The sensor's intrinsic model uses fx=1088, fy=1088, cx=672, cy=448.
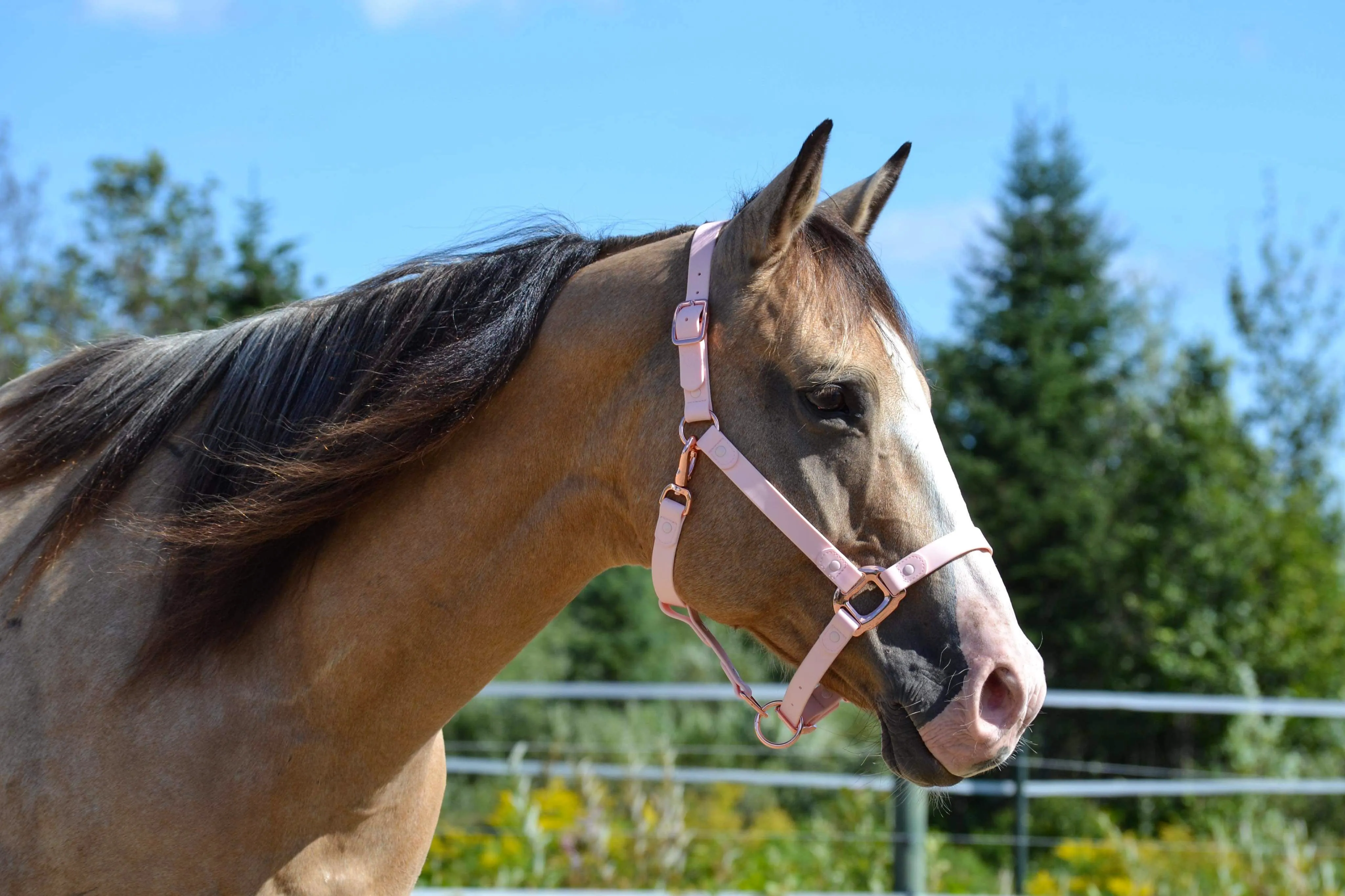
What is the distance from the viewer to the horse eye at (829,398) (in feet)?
6.23

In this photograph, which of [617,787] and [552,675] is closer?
[617,787]

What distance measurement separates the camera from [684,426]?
1.95m

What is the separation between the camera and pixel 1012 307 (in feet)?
48.8

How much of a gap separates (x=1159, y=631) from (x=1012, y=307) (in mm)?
5157

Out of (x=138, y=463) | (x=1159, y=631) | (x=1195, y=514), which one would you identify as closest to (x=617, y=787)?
(x=1159, y=631)

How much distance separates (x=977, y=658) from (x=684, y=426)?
0.63m

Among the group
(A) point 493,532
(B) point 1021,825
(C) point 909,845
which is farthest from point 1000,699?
(B) point 1021,825

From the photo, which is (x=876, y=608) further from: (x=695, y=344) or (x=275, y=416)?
(x=275, y=416)

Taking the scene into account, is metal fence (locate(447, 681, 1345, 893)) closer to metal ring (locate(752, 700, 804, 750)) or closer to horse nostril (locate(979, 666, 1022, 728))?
metal ring (locate(752, 700, 804, 750))

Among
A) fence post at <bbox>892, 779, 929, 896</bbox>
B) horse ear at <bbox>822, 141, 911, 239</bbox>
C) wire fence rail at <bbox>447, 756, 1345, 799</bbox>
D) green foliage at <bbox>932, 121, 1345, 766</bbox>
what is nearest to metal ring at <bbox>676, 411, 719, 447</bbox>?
horse ear at <bbox>822, 141, 911, 239</bbox>

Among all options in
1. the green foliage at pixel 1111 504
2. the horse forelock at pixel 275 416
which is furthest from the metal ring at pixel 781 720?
the green foliage at pixel 1111 504

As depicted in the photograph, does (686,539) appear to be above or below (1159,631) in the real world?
above

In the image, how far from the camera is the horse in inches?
73.7

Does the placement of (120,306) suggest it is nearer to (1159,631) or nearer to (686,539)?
(1159,631)
